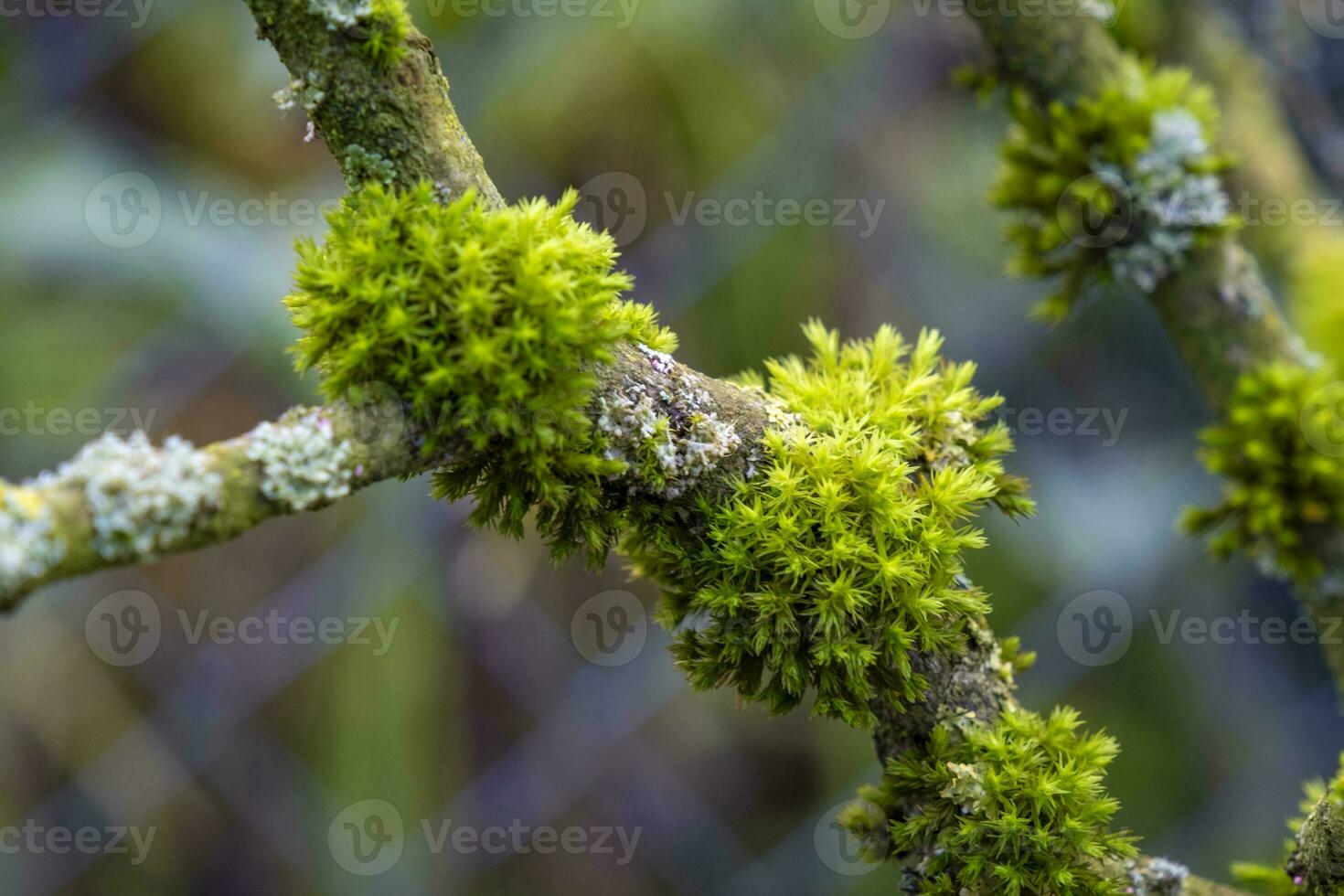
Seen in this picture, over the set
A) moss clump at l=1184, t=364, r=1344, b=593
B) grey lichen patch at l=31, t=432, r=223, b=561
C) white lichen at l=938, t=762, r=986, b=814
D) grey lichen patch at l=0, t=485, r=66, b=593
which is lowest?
grey lichen patch at l=0, t=485, r=66, b=593

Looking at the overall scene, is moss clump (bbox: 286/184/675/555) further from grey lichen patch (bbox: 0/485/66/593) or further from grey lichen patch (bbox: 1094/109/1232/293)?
grey lichen patch (bbox: 1094/109/1232/293)

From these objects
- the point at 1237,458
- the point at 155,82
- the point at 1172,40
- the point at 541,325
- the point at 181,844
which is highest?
the point at 1172,40

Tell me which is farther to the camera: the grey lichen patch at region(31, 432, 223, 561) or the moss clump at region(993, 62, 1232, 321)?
the moss clump at region(993, 62, 1232, 321)

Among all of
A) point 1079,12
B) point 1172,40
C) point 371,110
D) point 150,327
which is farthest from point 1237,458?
point 150,327

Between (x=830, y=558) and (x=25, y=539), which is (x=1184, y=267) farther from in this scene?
(x=25, y=539)

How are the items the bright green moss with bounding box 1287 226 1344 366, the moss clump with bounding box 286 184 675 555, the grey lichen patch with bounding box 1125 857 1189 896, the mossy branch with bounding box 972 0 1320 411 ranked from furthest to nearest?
the bright green moss with bounding box 1287 226 1344 366, the mossy branch with bounding box 972 0 1320 411, the grey lichen patch with bounding box 1125 857 1189 896, the moss clump with bounding box 286 184 675 555

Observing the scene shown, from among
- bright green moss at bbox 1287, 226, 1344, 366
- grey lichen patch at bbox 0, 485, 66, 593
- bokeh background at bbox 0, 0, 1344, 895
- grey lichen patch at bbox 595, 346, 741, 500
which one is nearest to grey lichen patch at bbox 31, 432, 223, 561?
grey lichen patch at bbox 0, 485, 66, 593

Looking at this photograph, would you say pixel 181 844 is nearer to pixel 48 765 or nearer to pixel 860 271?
pixel 48 765
